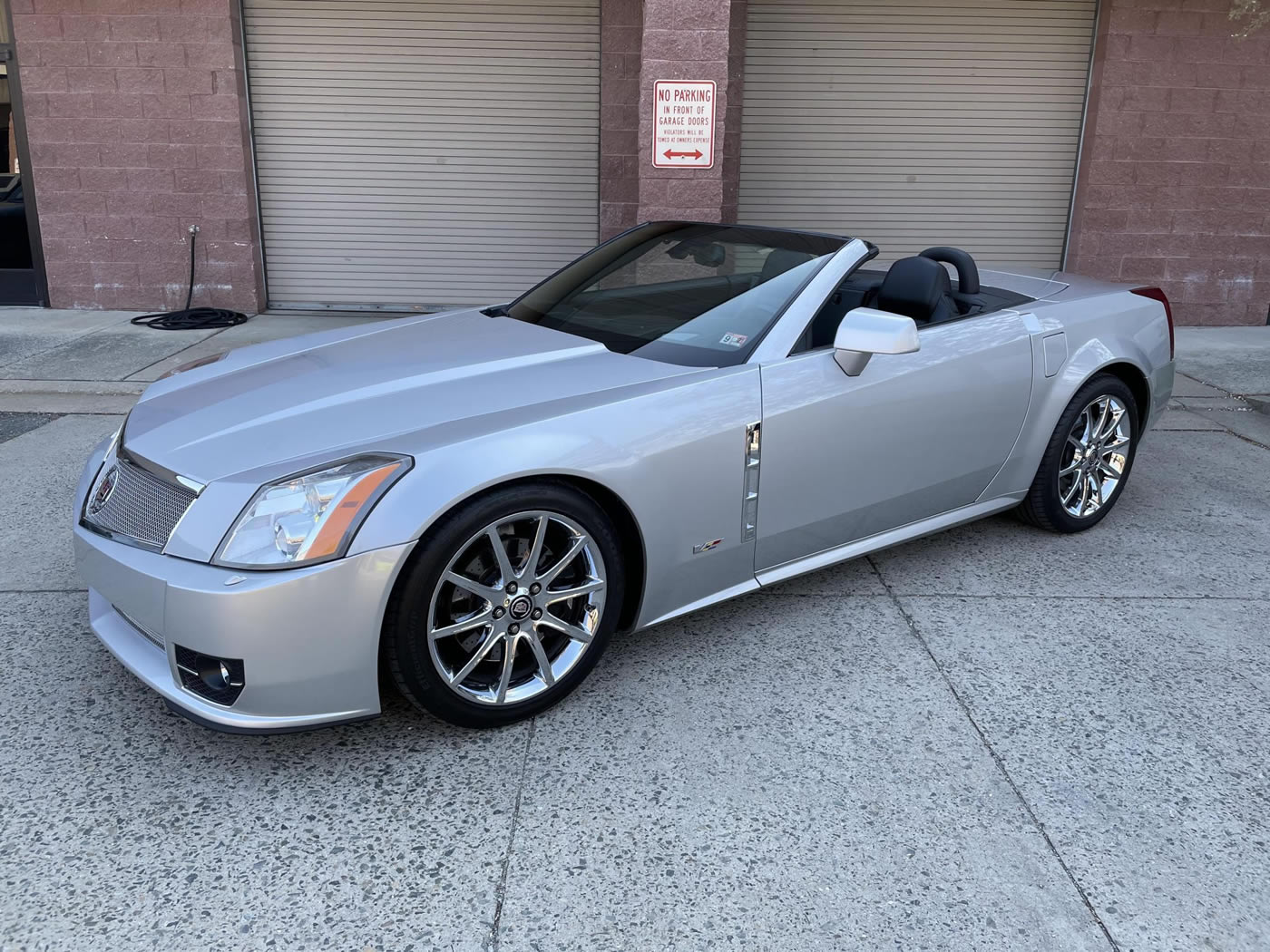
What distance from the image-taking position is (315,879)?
8.04 feet

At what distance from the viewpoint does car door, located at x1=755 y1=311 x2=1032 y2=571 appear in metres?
3.41

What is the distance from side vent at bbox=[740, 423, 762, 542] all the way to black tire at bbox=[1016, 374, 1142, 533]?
1.68 m

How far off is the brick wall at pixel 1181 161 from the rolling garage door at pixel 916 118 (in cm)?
37

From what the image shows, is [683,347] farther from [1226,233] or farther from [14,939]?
[1226,233]

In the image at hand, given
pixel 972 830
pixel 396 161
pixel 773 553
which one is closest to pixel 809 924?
pixel 972 830

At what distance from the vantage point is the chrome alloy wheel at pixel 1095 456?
452 centimetres

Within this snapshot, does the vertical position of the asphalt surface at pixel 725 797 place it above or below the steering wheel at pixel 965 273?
below

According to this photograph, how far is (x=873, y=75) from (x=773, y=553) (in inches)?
299

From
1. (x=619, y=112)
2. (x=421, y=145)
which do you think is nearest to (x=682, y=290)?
(x=619, y=112)

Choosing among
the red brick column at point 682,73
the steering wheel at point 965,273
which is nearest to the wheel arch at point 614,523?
the steering wheel at point 965,273

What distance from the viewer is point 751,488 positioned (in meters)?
3.33

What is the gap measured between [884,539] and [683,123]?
4819 millimetres

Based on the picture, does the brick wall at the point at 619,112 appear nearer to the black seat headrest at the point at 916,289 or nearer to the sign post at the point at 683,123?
the sign post at the point at 683,123

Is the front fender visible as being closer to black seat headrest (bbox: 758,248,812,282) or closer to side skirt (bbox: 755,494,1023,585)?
side skirt (bbox: 755,494,1023,585)
